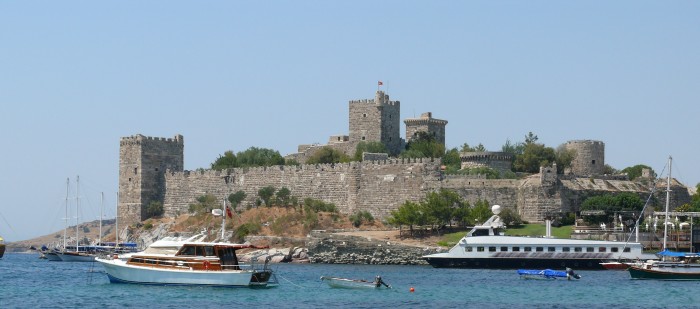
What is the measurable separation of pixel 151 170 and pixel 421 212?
2491 centimetres

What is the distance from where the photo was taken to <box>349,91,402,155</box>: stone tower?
87.6 meters

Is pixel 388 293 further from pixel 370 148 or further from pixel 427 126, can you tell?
pixel 427 126

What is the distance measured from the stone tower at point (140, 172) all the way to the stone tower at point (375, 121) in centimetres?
1198

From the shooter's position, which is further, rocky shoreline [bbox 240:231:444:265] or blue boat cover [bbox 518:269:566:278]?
rocky shoreline [bbox 240:231:444:265]

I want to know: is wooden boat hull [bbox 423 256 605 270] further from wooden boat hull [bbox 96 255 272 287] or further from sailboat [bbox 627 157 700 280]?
wooden boat hull [bbox 96 255 272 287]

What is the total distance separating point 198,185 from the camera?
86.2 meters

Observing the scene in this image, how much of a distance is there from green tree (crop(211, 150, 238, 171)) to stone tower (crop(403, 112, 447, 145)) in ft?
37.8

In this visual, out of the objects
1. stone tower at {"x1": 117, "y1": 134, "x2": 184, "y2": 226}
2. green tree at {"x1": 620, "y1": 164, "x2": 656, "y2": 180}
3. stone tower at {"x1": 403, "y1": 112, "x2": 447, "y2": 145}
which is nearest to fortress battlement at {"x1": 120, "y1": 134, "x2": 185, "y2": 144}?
stone tower at {"x1": 117, "y1": 134, "x2": 184, "y2": 226}

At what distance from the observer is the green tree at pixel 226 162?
90.7m

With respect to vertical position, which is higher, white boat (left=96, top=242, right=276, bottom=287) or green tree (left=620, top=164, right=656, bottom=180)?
green tree (left=620, top=164, right=656, bottom=180)

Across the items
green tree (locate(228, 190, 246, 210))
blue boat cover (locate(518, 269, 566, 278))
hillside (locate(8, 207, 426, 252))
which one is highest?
green tree (locate(228, 190, 246, 210))

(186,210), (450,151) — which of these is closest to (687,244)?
(450,151)

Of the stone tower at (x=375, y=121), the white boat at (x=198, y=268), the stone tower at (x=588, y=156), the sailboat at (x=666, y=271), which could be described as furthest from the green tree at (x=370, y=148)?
the white boat at (x=198, y=268)

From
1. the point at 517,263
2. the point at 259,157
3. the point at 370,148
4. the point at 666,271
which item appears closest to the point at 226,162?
the point at 259,157
